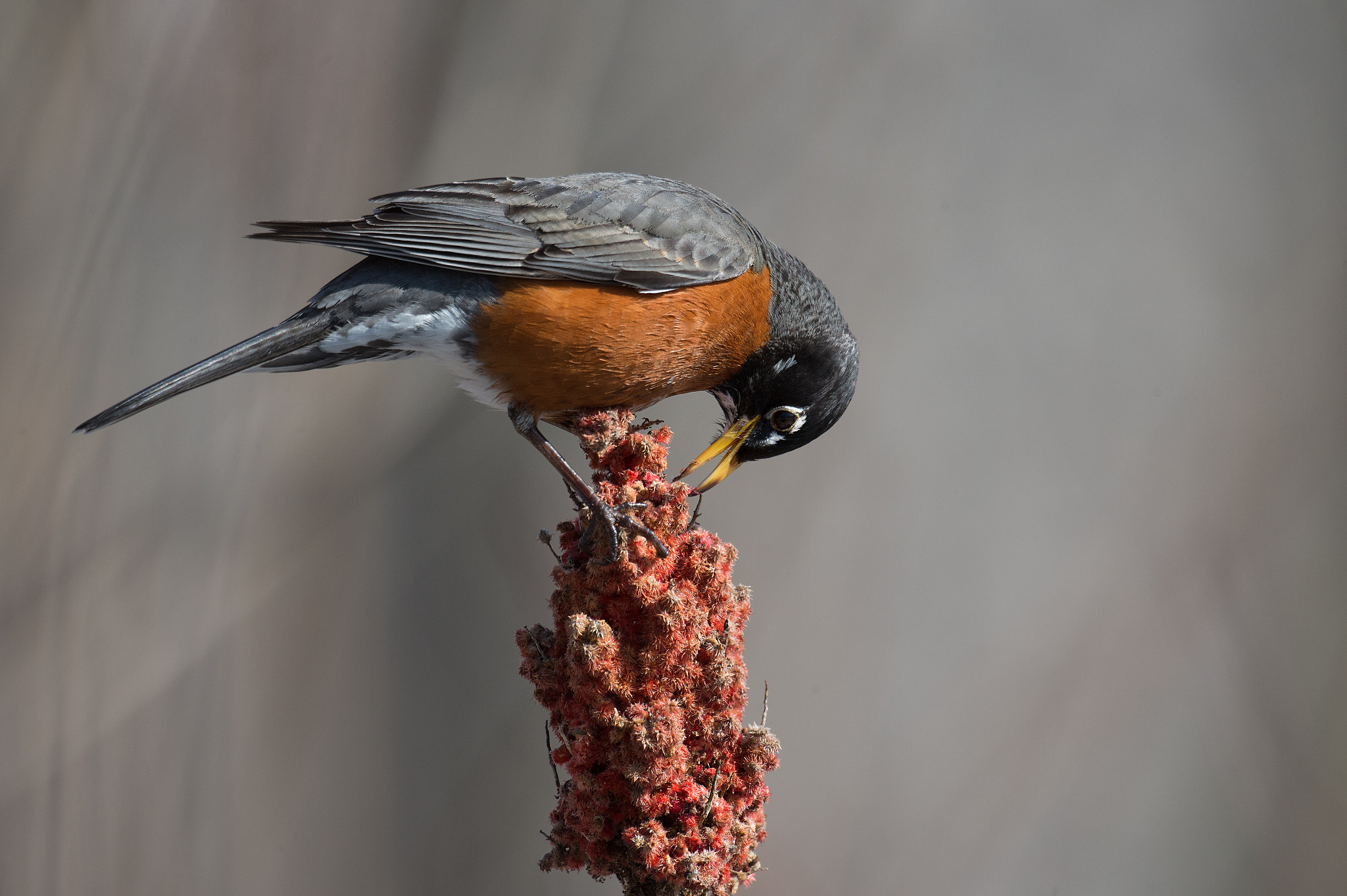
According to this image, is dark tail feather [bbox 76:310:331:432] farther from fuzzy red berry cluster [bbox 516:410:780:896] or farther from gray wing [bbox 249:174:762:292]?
fuzzy red berry cluster [bbox 516:410:780:896]

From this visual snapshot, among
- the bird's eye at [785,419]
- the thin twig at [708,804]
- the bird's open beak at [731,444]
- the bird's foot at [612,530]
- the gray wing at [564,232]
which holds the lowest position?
the thin twig at [708,804]

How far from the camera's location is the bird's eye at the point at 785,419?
2412 millimetres

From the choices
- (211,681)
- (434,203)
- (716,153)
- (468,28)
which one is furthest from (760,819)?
(468,28)

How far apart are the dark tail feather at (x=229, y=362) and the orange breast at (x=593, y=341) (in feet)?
1.31

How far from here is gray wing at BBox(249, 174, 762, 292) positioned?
215 cm

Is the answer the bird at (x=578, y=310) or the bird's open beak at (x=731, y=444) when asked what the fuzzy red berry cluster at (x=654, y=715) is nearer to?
the bird at (x=578, y=310)

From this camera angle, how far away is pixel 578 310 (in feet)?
7.32

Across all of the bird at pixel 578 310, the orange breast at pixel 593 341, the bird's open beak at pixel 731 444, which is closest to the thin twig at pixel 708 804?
the bird at pixel 578 310

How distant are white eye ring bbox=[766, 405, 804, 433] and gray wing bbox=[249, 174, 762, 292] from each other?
39cm

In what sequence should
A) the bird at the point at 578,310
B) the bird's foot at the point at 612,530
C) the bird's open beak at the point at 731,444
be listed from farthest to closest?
1. the bird's open beak at the point at 731,444
2. the bird at the point at 578,310
3. the bird's foot at the point at 612,530

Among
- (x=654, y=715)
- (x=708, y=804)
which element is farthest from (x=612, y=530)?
(x=708, y=804)

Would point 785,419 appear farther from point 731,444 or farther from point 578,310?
point 578,310

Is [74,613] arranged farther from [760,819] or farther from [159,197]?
[760,819]

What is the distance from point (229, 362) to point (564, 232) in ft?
2.90
